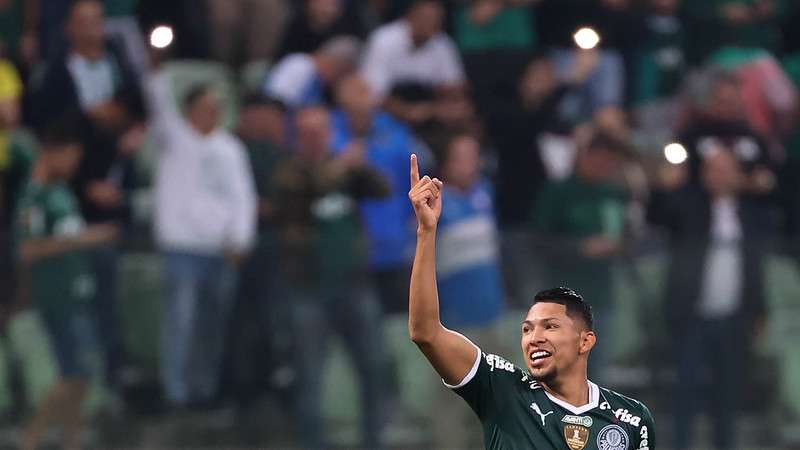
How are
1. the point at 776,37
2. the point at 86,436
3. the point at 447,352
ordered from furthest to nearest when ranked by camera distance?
the point at 776,37 < the point at 86,436 < the point at 447,352

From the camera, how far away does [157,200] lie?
1180 centimetres

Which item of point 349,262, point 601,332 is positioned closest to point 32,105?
point 349,262

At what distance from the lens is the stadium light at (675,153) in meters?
12.2

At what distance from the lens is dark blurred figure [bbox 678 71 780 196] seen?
1223 centimetres

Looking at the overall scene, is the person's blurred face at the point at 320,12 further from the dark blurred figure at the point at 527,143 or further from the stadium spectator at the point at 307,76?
the dark blurred figure at the point at 527,143

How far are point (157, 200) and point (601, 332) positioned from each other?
3641 millimetres

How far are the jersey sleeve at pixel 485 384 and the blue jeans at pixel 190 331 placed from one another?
7.06 m

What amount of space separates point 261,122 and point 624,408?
7.20 metres

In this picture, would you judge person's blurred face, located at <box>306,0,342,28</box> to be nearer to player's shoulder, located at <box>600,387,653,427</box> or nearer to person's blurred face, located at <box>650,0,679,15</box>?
person's blurred face, located at <box>650,0,679,15</box>

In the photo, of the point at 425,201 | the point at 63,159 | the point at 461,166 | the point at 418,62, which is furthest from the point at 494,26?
the point at 425,201

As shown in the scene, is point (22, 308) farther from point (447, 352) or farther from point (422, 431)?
point (447, 352)

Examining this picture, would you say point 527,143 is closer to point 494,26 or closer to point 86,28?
point 494,26

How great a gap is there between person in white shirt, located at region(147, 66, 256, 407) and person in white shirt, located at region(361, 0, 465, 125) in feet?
4.34

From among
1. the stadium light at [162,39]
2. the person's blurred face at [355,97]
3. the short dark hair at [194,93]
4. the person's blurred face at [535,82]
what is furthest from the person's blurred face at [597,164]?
the stadium light at [162,39]
